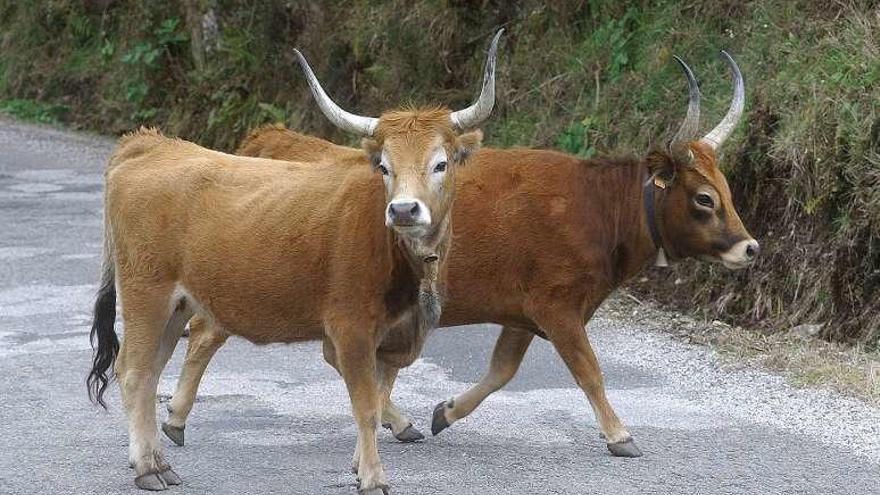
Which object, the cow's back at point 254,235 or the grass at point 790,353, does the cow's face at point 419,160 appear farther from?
the grass at point 790,353

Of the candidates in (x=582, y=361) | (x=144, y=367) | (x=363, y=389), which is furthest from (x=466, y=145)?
(x=144, y=367)

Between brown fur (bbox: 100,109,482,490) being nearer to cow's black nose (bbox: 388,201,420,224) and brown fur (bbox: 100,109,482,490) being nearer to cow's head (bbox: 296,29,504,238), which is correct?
cow's head (bbox: 296,29,504,238)

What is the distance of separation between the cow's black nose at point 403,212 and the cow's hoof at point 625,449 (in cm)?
192

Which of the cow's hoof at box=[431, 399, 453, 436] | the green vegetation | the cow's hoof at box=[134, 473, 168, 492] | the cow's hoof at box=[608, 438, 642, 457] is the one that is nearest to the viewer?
the cow's hoof at box=[134, 473, 168, 492]

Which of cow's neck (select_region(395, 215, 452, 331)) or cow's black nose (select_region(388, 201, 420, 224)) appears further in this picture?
cow's neck (select_region(395, 215, 452, 331))

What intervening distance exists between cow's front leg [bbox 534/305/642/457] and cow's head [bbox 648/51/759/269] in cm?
75

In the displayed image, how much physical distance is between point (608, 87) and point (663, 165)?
5.43 meters

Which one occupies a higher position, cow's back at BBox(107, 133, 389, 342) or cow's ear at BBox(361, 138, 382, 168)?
cow's ear at BBox(361, 138, 382, 168)

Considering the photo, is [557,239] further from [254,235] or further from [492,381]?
[254,235]

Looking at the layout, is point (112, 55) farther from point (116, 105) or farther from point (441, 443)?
point (441, 443)

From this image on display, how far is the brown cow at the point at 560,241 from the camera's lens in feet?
25.4

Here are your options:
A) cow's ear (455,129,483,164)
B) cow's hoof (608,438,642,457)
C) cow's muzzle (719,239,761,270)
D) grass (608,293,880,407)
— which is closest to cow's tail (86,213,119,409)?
cow's ear (455,129,483,164)

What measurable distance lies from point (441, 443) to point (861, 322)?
3357 millimetres

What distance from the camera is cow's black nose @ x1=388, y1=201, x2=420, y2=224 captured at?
6.15 m
